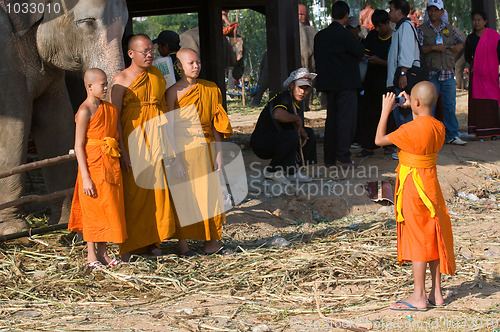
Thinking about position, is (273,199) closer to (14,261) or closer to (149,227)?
(149,227)

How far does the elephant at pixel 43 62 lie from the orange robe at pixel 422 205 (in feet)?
9.01

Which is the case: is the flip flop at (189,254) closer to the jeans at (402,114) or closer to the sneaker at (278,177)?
the sneaker at (278,177)

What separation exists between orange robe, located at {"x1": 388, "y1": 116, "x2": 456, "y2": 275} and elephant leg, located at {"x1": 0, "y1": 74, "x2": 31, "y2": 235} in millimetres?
3637

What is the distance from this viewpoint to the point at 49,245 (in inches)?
236

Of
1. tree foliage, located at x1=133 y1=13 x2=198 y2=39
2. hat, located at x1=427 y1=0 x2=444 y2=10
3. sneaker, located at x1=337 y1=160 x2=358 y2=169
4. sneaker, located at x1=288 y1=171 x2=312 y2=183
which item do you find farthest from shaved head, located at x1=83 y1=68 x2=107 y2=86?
tree foliage, located at x1=133 y1=13 x2=198 y2=39

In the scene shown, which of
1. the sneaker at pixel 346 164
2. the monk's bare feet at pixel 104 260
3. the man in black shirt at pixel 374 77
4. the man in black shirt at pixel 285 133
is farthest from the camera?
the man in black shirt at pixel 374 77

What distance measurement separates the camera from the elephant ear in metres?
6.58

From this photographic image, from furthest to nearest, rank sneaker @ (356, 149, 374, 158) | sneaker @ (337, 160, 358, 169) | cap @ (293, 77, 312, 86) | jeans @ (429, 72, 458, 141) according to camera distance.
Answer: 1. jeans @ (429, 72, 458, 141)
2. sneaker @ (356, 149, 374, 158)
3. sneaker @ (337, 160, 358, 169)
4. cap @ (293, 77, 312, 86)

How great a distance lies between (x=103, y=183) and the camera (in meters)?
5.14

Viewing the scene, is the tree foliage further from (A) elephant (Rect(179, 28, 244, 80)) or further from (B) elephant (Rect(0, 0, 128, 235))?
(B) elephant (Rect(0, 0, 128, 235))

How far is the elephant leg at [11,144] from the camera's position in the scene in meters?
6.42

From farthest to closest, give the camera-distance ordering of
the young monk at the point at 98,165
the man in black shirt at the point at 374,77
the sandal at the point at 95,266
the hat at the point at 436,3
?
the hat at the point at 436,3 < the man in black shirt at the point at 374,77 < the sandal at the point at 95,266 < the young monk at the point at 98,165

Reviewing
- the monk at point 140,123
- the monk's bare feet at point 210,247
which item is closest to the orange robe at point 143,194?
the monk at point 140,123

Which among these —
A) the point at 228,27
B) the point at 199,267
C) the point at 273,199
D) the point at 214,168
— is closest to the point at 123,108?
the point at 214,168
